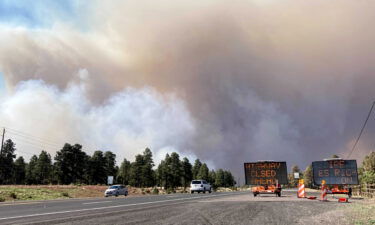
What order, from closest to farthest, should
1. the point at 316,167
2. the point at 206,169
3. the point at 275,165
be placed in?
1. the point at 275,165
2. the point at 316,167
3. the point at 206,169

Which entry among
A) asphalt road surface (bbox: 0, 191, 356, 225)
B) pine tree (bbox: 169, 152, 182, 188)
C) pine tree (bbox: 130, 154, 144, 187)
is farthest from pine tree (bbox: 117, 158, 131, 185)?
asphalt road surface (bbox: 0, 191, 356, 225)

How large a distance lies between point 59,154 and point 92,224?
11994 centimetres

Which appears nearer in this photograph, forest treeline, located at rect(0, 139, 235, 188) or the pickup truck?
the pickup truck

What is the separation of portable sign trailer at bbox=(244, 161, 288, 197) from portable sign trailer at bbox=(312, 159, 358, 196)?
4604mm

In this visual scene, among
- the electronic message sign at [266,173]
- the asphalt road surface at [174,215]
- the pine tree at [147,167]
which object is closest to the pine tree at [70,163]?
the pine tree at [147,167]

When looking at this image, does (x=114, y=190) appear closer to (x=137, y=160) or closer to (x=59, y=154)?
(x=137, y=160)

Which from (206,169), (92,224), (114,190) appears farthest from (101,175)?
(92,224)

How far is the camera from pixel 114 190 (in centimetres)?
4303

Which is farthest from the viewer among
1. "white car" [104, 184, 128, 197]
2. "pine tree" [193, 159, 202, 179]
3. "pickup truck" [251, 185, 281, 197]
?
"pine tree" [193, 159, 202, 179]

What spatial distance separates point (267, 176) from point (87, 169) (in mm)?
107001

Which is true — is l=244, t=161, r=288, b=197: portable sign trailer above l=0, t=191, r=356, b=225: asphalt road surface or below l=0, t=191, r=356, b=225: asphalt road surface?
above

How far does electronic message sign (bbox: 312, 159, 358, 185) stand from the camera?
1278 inches

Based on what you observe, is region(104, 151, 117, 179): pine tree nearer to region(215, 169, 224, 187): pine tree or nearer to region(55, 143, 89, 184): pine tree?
region(55, 143, 89, 184): pine tree

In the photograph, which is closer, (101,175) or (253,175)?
(253,175)
